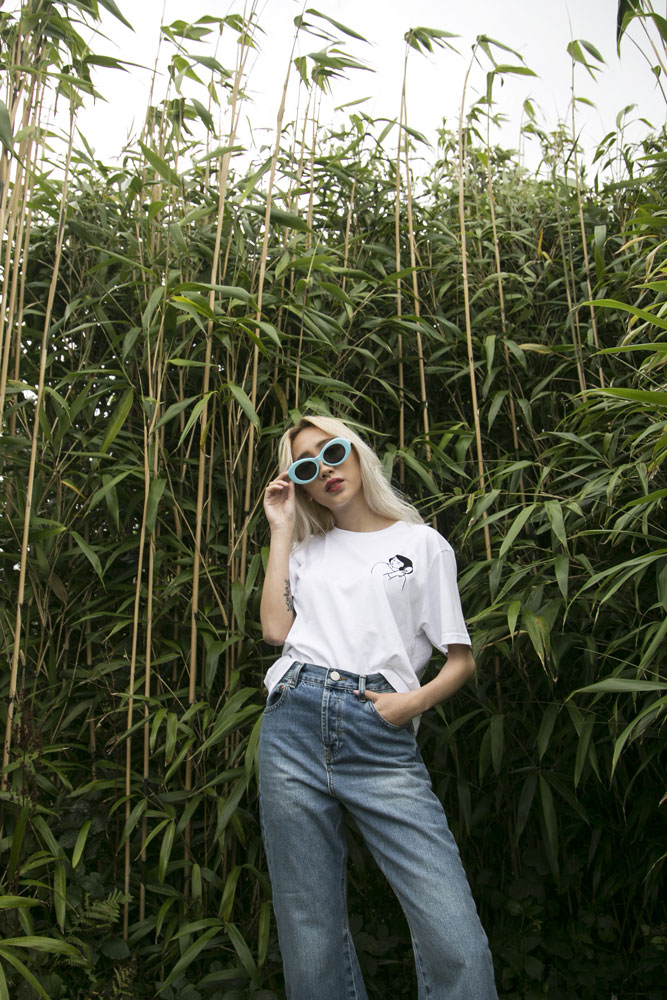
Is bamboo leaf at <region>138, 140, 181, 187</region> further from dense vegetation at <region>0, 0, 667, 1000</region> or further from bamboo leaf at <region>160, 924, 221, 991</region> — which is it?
bamboo leaf at <region>160, 924, 221, 991</region>

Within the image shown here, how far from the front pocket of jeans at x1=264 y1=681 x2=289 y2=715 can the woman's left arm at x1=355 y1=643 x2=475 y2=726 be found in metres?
0.13

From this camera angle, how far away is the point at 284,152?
2.27 meters

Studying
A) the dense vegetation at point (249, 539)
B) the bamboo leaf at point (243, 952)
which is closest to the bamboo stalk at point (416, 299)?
the dense vegetation at point (249, 539)

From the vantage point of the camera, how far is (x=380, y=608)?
1.42 metres

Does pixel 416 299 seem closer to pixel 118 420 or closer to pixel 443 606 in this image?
pixel 118 420

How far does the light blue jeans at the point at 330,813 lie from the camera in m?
1.31

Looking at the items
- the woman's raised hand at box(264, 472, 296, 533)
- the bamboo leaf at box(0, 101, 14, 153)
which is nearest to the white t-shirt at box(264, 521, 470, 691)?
the woman's raised hand at box(264, 472, 296, 533)

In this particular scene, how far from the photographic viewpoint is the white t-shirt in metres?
1.41

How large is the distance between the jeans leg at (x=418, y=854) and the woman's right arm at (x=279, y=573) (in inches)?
10.2

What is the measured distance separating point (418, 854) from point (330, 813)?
0.17 meters

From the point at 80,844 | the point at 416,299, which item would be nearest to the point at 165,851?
Result: the point at 80,844

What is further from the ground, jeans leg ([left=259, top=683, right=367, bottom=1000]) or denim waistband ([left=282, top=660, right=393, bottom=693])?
denim waistband ([left=282, top=660, right=393, bottom=693])

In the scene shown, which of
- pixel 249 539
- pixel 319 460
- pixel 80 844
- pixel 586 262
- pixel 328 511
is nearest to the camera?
pixel 319 460

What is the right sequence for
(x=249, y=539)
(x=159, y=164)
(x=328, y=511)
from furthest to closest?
(x=249, y=539)
(x=159, y=164)
(x=328, y=511)
